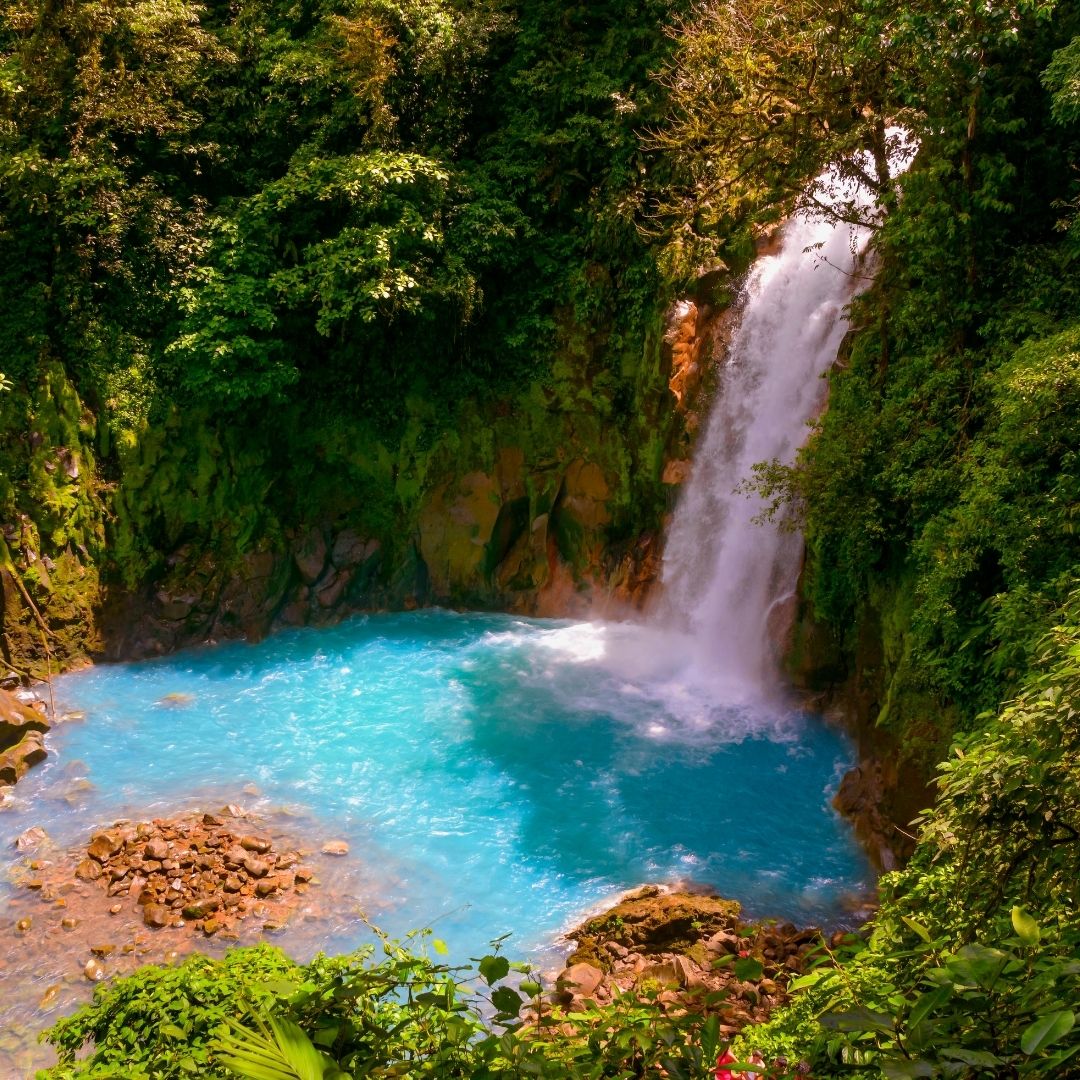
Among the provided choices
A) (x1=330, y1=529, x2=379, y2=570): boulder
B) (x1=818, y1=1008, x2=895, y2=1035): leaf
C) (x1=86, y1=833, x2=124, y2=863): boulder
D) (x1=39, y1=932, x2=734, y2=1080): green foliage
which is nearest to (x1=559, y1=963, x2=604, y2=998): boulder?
(x1=39, y1=932, x2=734, y2=1080): green foliage

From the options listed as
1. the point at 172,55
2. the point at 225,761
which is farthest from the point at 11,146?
the point at 225,761

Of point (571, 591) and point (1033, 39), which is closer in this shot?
point (1033, 39)

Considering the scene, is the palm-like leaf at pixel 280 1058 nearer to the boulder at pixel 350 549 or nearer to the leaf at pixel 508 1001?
the leaf at pixel 508 1001

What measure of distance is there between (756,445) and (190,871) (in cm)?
889

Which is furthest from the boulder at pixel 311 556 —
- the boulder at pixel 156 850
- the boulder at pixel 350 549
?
the boulder at pixel 156 850

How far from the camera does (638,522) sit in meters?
13.4

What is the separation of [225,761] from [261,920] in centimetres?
299

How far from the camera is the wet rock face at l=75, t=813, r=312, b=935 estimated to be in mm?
7730

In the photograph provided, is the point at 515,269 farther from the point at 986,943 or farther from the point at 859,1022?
the point at 859,1022

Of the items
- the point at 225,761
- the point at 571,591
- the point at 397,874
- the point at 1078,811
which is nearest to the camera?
the point at 1078,811

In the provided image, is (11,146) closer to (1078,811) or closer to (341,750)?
(341,750)

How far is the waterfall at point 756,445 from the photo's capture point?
1123 cm

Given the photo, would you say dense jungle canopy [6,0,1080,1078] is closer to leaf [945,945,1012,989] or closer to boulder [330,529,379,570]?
boulder [330,529,379,570]

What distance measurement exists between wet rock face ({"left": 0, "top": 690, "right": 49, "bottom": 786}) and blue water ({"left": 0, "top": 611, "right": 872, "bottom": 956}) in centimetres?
18
